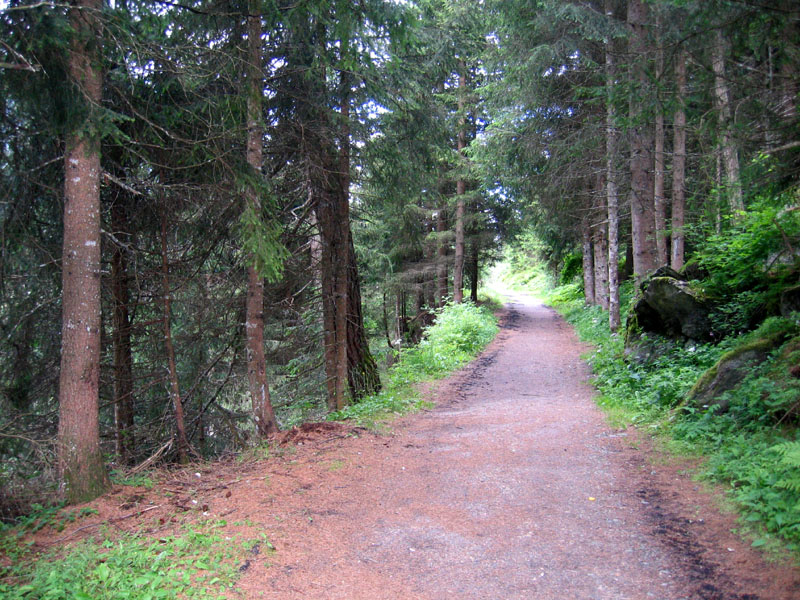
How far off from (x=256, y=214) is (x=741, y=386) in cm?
619

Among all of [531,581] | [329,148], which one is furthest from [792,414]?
[329,148]

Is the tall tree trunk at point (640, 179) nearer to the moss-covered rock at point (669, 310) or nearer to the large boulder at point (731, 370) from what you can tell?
the moss-covered rock at point (669, 310)

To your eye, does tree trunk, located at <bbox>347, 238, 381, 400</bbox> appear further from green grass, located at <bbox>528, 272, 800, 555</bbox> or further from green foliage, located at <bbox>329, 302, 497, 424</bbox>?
green grass, located at <bbox>528, 272, 800, 555</bbox>

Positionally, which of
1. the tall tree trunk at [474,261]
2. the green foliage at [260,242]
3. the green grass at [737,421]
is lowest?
the green grass at [737,421]

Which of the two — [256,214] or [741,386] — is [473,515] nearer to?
[741,386]

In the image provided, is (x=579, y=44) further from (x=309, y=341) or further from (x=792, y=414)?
(x=792, y=414)

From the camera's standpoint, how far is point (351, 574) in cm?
388

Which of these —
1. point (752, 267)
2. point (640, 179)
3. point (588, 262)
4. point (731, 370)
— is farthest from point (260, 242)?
point (588, 262)

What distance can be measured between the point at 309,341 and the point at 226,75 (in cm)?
549

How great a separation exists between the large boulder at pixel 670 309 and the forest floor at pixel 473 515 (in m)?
2.56

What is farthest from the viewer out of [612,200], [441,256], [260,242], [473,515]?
[441,256]

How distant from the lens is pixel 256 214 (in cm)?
625

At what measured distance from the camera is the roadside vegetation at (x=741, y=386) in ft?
13.5

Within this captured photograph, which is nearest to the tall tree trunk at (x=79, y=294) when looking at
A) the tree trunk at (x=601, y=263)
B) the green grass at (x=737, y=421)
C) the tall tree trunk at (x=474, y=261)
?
the green grass at (x=737, y=421)
